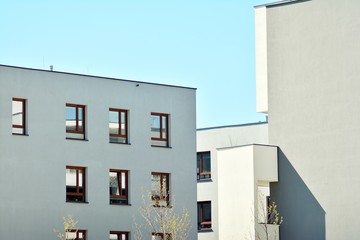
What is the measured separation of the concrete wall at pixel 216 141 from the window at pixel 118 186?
13.8m

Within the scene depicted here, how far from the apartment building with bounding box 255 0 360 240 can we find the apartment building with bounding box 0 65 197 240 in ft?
13.7

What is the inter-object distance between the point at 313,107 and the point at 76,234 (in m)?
11.3

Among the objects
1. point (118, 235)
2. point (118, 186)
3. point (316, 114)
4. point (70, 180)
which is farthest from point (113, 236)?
point (316, 114)

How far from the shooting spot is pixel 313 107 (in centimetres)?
4997

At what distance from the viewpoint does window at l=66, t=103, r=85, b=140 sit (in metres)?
49.4

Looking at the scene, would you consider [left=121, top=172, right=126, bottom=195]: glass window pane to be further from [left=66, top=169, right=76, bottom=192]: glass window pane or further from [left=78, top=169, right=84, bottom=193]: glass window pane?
[left=66, top=169, right=76, bottom=192]: glass window pane

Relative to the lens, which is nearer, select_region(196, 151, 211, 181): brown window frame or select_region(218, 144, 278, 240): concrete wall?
select_region(218, 144, 278, 240): concrete wall

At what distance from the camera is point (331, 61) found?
4950 centimetres

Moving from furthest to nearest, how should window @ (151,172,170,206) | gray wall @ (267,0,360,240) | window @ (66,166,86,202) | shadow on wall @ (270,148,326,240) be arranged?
window @ (151,172,170,206) < shadow on wall @ (270,148,326,240) < window @ (66,166,86,202) < gray wall @ (267,0,360,240)

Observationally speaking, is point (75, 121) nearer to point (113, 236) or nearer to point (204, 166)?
point (113, 236)

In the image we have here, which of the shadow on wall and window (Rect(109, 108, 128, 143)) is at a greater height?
window (Rect(109, 108, 128, 143))

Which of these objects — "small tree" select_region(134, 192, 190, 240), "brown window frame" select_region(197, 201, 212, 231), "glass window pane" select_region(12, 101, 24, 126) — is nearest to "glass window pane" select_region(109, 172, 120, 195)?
"small tree" select_region(134, 192, 190, 240)

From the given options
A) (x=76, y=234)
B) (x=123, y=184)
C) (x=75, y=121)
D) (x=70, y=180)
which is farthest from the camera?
(x=123, y=184)

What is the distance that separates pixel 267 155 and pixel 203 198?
15221 millimetres
